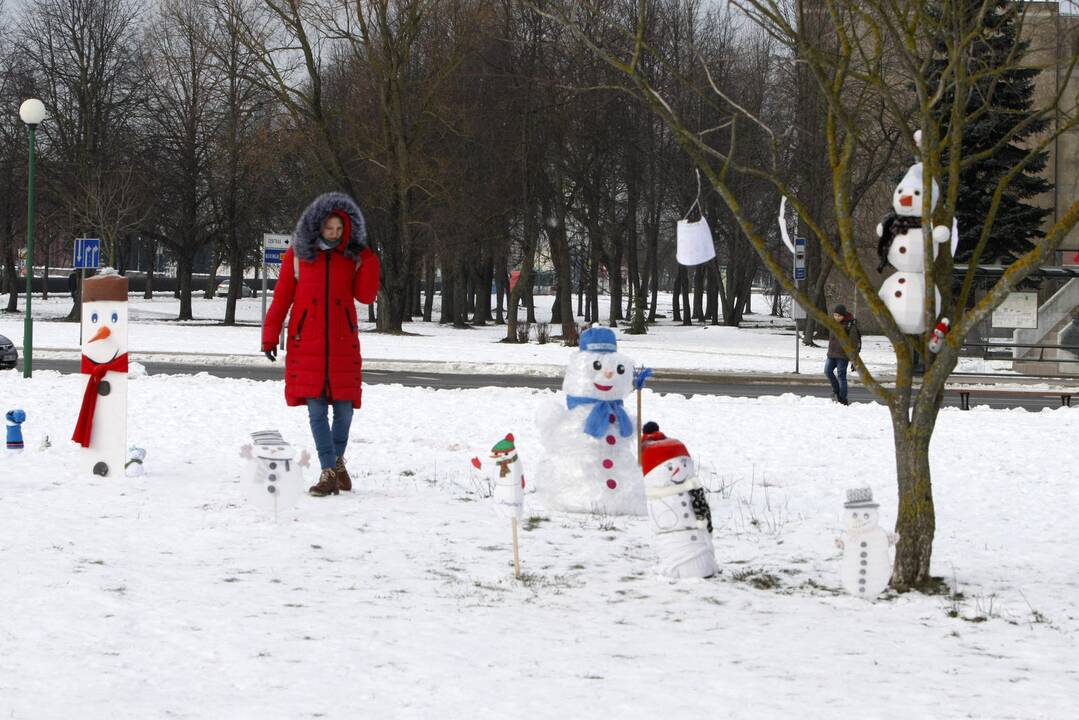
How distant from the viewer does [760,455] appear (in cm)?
1141

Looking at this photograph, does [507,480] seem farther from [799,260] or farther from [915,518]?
[799,260]

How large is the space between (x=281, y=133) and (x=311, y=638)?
121 feet

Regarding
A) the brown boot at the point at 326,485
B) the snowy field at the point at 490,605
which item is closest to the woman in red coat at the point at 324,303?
the brown boot at the point at 326,485

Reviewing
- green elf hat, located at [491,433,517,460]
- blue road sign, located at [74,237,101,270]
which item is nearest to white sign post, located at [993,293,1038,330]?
blue road sign, located at [74,237,101,270]

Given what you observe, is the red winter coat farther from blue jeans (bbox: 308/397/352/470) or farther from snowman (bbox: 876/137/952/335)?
snowman (bbox: 876/137/952/335)

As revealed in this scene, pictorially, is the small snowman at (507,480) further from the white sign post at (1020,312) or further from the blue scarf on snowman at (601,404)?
the white sign post at (1020,312)

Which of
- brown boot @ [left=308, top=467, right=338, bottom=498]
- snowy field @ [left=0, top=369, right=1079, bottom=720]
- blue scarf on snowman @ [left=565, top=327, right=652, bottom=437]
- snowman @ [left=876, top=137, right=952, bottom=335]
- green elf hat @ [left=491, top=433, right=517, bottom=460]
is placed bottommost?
snowy field @ [left=0, top=369, right=1079, bottom=720]

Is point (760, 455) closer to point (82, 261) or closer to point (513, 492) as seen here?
point (513, 492)

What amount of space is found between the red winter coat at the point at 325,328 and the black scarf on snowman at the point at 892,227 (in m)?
3.30

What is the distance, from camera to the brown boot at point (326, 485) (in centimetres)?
880

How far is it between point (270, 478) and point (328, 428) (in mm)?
1141

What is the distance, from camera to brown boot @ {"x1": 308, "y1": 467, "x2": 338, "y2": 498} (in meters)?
8.80

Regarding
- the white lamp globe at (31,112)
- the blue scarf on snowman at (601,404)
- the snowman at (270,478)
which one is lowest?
the snowman at (270,478)

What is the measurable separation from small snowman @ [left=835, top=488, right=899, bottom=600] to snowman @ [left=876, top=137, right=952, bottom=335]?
1.10m
